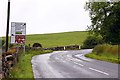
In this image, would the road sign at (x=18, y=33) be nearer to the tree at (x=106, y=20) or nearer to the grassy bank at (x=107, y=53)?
the grassy bank at (x=107, y=53)

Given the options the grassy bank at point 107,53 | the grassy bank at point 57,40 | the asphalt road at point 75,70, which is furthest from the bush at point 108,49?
the grassy bank at point 57,40

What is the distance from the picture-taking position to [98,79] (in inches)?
622

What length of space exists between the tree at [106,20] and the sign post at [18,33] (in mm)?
19104

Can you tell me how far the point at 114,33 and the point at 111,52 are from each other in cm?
777

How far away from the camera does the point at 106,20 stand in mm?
48594

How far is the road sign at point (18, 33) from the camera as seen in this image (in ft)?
88.8

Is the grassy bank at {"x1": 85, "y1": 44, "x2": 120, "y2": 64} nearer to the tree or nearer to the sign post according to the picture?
the tree

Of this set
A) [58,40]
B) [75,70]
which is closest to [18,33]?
[75,70]

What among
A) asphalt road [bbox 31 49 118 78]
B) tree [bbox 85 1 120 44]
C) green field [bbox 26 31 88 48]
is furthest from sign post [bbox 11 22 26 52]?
green field [bbox 26 31 88 48]

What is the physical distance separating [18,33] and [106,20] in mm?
23460

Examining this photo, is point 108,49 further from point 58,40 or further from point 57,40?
point 57,40

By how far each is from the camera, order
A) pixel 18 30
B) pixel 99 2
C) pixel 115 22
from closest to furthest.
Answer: pixel 18 30
pixel 115 22
pixel 99 2

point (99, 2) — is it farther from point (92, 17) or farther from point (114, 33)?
point (114, 33)

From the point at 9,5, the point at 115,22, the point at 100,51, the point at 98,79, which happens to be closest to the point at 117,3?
the point at 115,22
